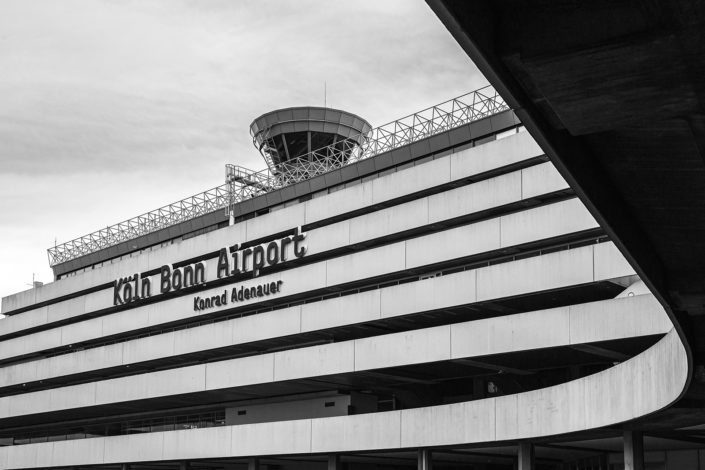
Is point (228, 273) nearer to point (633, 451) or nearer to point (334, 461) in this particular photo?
point (334, 461)

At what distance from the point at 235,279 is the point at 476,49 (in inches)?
2009

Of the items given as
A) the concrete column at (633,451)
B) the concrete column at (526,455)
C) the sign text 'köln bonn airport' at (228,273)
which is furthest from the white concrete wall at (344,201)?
the concrete column at (633,451)

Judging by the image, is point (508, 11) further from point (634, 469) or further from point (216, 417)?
point (216, 417)

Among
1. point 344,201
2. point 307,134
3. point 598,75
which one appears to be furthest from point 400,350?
point 598,75

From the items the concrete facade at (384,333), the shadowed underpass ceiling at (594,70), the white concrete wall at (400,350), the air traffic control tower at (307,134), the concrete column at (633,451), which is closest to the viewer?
the shadowed underpass ceiling at (594,70)

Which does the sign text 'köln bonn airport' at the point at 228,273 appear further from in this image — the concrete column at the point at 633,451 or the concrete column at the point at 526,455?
the concrete column at the point at 633,451

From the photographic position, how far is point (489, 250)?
44.5m

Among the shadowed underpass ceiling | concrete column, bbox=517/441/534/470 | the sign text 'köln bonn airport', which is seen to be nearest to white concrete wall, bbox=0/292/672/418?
concrete column, bbox=517/441/534/470

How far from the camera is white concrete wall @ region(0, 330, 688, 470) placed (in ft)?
79.8

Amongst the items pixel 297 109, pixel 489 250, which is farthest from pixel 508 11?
pixel 297 109

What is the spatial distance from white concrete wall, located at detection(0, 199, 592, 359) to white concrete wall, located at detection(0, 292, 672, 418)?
325 centimetres

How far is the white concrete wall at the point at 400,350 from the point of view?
35.4 meters

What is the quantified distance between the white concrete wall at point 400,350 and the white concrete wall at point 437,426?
2503mm

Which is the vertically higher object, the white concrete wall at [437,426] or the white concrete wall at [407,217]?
the white concrete wall at [407,217]
